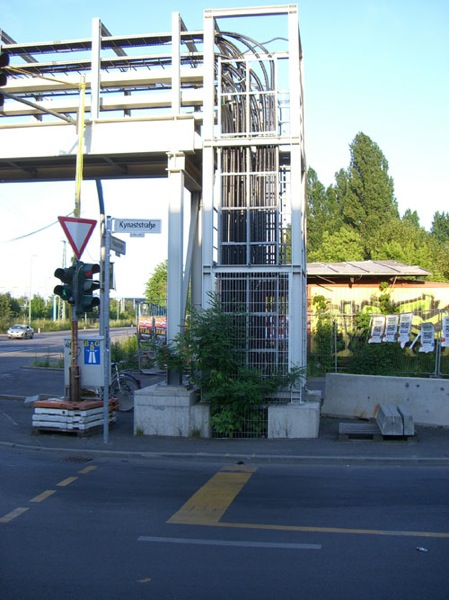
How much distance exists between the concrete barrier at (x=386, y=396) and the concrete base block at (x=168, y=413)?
324 centimetres

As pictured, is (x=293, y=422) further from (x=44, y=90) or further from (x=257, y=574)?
(x=44, y=90)

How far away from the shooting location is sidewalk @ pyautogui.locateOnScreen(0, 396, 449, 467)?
9836mm

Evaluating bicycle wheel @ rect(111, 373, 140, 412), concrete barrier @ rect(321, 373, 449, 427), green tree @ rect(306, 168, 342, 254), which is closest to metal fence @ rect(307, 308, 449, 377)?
concrete barrier @ rect(321, 373, 449, 427)

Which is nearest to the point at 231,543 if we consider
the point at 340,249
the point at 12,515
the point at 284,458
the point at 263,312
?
the point at 12,515

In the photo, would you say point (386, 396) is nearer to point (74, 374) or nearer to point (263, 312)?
point (263, 312)

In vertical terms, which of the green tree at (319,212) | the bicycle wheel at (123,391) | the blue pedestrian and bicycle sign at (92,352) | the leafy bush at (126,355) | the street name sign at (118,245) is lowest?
the bicycle wheel at (123,391)

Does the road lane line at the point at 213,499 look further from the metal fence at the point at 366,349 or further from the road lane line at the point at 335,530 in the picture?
the metal fence at the point at 366,349

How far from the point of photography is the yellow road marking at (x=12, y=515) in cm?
655

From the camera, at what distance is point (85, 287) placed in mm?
11430

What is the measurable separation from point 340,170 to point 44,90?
146ft

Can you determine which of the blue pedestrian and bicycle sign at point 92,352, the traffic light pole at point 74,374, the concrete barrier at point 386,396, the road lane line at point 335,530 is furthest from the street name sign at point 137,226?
the road lane line at point 335,530

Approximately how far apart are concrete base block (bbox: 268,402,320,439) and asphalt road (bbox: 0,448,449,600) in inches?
73.3

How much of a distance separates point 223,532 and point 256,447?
4.39 m

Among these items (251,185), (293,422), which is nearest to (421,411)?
(293,422)
